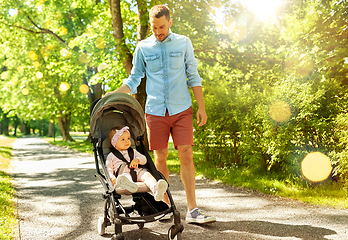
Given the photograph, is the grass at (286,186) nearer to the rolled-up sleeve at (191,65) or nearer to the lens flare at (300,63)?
the lens flare at (300,63)

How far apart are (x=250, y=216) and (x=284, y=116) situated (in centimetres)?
227

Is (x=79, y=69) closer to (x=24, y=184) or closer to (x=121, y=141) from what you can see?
(x=24, y=184)

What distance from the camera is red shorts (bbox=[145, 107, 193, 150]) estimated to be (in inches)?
157

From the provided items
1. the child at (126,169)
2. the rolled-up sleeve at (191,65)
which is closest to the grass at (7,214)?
the child at (126,169)

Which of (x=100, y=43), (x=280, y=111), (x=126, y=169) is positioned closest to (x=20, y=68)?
(x=100, y=43)

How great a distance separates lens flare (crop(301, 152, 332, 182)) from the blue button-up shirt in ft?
9.17

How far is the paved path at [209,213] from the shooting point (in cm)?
368

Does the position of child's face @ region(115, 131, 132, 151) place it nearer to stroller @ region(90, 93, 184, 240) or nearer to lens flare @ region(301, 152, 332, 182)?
stroller @ region(90, 93, 184, 240)

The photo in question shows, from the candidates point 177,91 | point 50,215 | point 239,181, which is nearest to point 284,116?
point 239,181

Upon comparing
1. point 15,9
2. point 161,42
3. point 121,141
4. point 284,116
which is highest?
point 15,9

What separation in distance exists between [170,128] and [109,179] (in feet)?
3.75

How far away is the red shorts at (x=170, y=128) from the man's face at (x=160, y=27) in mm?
1011

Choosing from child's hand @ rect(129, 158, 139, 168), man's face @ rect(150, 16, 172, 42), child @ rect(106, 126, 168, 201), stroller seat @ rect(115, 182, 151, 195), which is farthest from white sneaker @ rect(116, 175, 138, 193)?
man's face @ rect(150, 16, 172, 42)

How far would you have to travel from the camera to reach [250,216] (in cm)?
438
